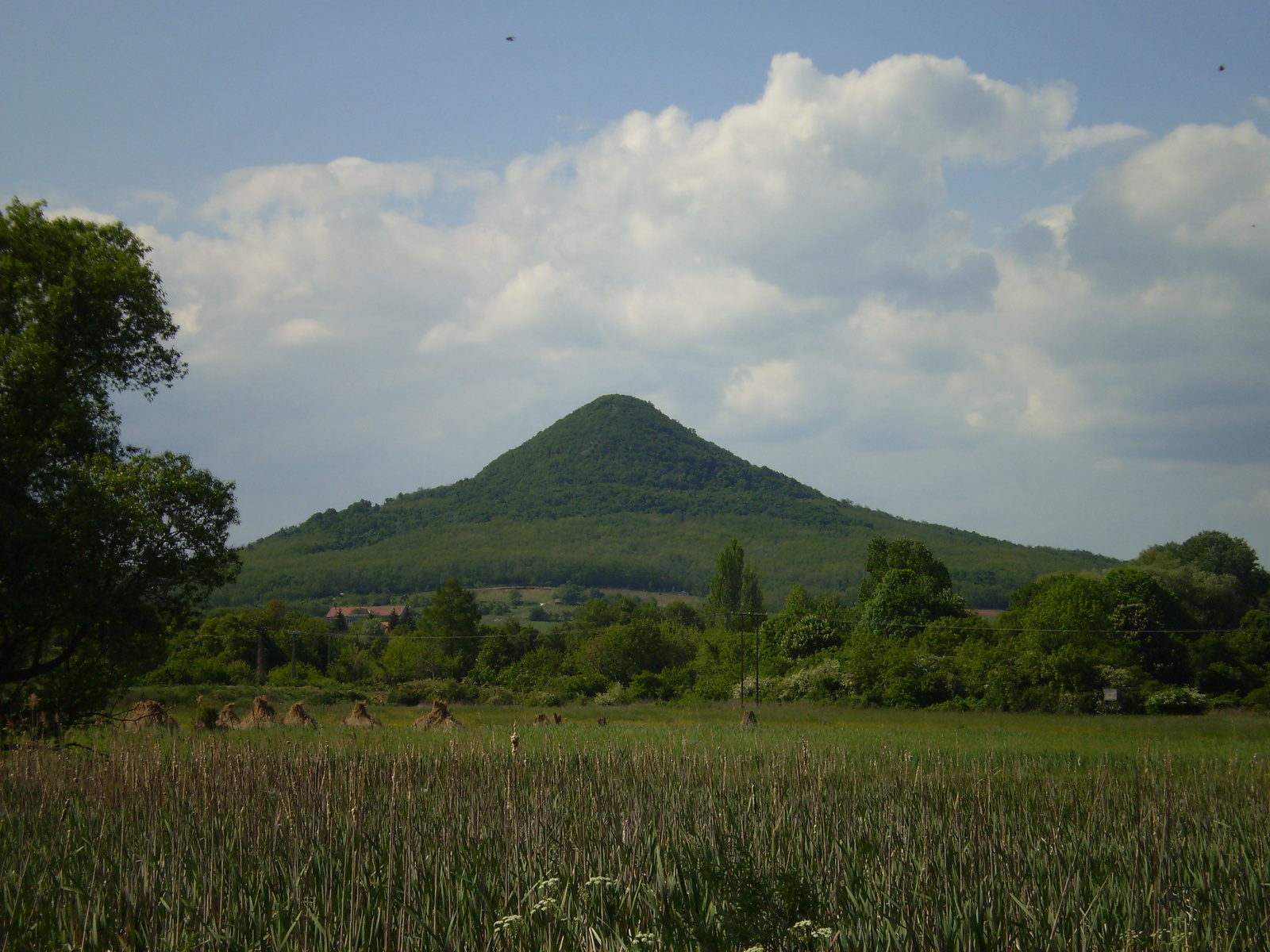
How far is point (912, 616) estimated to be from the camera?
213 feet

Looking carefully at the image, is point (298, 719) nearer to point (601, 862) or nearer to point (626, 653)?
point (601, 862)

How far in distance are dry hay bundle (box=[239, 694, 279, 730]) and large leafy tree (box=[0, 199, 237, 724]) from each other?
10169mm

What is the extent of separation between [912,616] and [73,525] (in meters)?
56.9

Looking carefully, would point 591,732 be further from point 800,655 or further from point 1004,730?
point 800,655

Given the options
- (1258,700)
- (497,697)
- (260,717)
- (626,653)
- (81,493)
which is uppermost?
(81,493)

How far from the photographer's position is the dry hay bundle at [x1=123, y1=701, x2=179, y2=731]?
23859 millimetres

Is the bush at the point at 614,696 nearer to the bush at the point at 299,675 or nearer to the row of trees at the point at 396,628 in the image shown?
the row of trees at the point at 396,628

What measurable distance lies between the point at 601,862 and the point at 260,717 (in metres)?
27.4

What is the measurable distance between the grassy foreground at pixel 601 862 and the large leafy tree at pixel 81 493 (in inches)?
177

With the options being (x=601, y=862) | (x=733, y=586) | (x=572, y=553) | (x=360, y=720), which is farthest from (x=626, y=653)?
(x=572, y=553)

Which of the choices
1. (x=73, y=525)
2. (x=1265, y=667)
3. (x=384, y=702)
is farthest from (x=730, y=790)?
(x=1265, y=667)

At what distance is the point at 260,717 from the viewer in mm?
31047

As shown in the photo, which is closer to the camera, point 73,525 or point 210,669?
point 73,525

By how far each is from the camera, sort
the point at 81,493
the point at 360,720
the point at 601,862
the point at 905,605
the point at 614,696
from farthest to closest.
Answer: the point at 905,605 < the point at 614,696 < the point at 360,720 < the point at 81,493 < the point at 601,862
